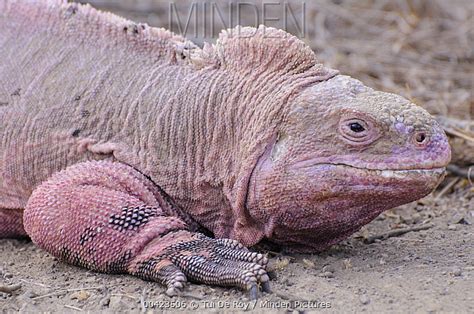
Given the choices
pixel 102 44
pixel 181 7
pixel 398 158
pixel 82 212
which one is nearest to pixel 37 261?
pixel 82 212

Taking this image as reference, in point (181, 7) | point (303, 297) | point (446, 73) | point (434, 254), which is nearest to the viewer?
point (303, 297)

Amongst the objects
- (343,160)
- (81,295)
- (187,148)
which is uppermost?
(343,160)

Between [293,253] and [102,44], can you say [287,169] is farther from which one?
[102,44]

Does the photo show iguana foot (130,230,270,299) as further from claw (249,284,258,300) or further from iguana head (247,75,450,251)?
iguana head (247,75,450,251)

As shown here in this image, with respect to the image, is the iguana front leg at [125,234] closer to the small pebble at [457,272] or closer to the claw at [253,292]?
the claw at [253,292]
